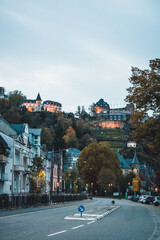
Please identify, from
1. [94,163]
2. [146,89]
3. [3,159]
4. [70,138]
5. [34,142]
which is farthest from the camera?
[70,138]

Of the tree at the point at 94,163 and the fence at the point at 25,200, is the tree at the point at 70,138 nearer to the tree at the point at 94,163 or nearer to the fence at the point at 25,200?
the tree at the point at 94,163

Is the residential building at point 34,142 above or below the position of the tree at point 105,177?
above

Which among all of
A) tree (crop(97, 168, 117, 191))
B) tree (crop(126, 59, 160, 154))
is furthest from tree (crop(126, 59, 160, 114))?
tree (crop(97, 168, 117, 191))

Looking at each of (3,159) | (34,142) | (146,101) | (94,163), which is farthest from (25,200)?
(94,163)

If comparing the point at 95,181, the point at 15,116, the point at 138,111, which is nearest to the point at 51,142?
the point at 15,116

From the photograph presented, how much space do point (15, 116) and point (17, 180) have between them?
108995 millimetres

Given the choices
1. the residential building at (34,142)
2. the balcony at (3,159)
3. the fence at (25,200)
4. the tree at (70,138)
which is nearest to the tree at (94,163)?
the residential building at (34,142)

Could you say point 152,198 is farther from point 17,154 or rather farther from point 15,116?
point 15,116

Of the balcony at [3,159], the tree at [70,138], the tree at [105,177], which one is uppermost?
the tree at [70,138]

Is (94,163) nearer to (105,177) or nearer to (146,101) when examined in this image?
(105,177)

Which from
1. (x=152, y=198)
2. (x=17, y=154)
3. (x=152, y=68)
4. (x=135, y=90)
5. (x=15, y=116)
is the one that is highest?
(x=15, y=116)

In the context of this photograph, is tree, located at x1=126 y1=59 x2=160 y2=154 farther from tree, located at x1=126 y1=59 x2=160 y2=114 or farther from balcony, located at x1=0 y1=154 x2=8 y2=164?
balcony, located at x1=0 y1=154 x2=8 y2=164

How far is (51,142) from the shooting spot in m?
148

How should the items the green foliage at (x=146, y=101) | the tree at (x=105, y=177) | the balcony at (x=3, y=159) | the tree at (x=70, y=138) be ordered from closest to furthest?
the green foliage at (x=146, y=101), the balcony at (x=3, y=159), the tree at (x=105, y=177), the tree at (x=70, y=138)
